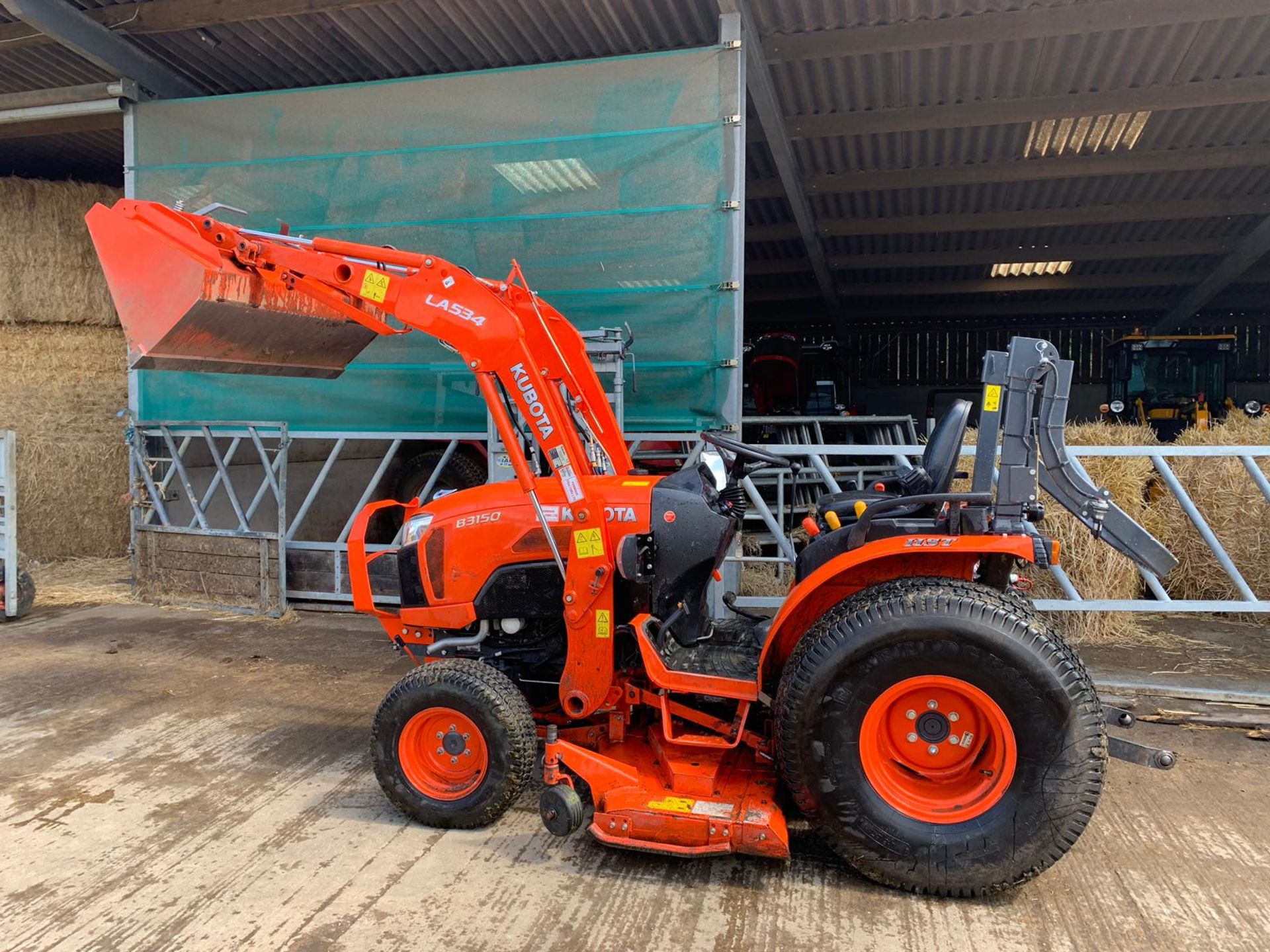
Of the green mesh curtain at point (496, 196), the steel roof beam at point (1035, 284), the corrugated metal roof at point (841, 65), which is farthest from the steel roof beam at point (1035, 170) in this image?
the steel roof beam at point (1035, 284)

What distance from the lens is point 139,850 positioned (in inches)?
111

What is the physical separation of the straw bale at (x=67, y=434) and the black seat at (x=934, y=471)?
6788 millimetres

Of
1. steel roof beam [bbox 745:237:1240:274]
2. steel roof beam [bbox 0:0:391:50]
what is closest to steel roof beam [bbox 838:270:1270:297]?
steel roof beam [bbox 745:237:1240:274]

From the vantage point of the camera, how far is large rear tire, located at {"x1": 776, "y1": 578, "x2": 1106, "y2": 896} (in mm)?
2391

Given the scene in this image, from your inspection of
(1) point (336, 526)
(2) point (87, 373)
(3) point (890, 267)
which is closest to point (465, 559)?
(1) point (336, 526)

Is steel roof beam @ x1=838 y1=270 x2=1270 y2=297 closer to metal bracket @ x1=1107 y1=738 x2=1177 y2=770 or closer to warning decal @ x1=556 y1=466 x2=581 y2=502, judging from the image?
warning decal @ x1=556 y1=466 x2=581 y2=502

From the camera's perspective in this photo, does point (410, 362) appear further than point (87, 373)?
No

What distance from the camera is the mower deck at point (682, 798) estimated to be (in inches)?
99.7

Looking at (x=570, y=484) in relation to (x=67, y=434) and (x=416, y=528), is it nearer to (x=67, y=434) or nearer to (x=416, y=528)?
(x=416, y=528)

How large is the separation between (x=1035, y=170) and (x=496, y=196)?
20.5ft

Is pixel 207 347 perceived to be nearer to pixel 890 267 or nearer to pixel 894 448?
pixel 894 448

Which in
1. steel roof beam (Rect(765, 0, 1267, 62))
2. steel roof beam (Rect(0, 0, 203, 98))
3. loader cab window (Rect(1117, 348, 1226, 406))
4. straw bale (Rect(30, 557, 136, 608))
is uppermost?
steel roof beam (Rect(765, 0, 1267, 62))

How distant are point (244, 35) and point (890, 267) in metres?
9.77

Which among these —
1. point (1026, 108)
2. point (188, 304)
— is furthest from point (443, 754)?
point (1026, 108)
